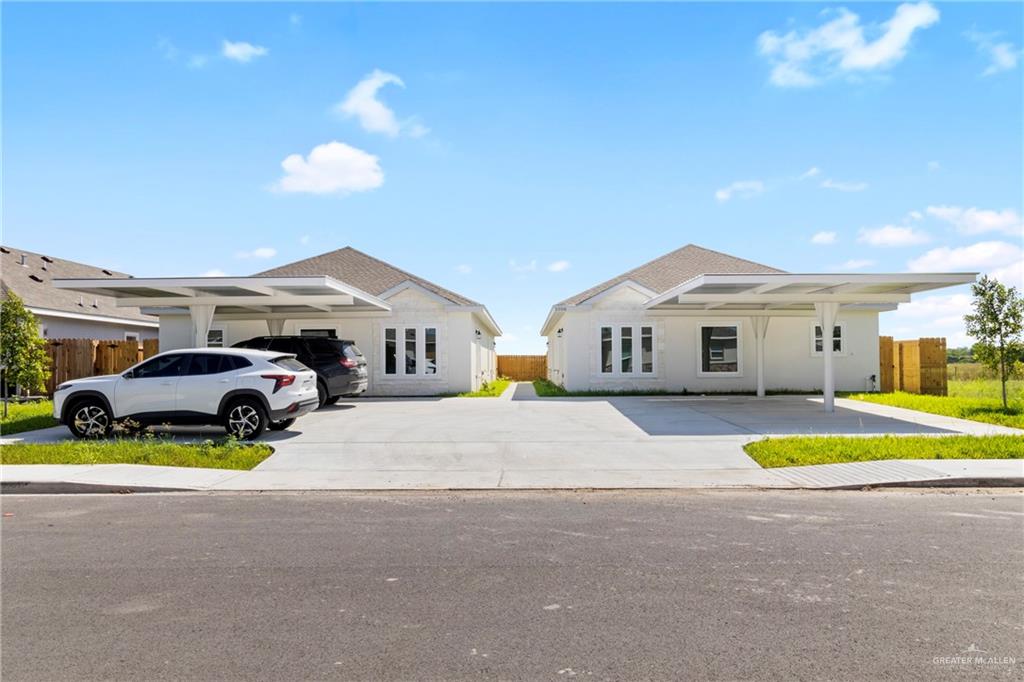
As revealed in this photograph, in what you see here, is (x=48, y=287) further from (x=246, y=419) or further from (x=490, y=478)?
(x=490, y=478)

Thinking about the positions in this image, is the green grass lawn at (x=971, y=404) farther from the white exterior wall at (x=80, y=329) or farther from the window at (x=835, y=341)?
the white exterior wall at (x=80, y=329)

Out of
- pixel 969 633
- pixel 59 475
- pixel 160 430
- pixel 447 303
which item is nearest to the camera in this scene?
pixel 969 633

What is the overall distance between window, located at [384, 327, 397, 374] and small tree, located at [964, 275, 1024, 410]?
698 inches

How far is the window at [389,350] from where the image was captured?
23984 mm

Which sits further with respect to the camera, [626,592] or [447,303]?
[447,303]

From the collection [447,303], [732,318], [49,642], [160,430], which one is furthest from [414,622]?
[732,318]

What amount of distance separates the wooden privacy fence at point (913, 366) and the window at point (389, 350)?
18115 millimetres

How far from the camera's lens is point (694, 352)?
940 inches

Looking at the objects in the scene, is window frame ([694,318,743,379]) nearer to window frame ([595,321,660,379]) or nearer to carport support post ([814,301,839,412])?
window frame ([595,321,660,379])

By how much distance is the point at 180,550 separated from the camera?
5.97m

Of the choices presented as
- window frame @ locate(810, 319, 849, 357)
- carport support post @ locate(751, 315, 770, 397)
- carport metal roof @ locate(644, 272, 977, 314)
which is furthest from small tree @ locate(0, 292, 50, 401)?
window frame @ locate(810, 319, 849, 357)

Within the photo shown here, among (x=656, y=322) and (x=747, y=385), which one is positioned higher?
(x=656, y=322)

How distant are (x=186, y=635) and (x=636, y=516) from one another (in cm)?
450

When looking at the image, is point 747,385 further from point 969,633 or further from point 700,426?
point 969,633
